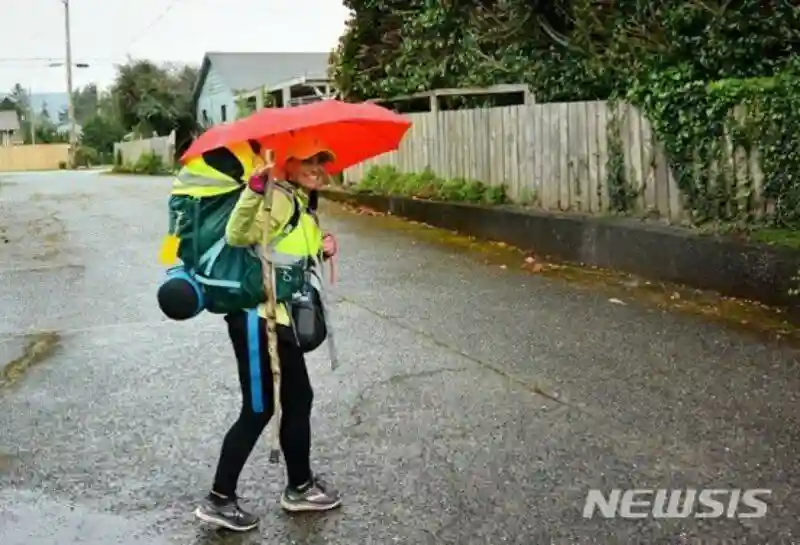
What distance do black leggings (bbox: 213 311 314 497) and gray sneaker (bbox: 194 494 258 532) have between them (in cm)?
4

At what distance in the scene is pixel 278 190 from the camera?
162 inches

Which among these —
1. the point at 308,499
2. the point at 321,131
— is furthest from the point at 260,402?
the point at 321,131

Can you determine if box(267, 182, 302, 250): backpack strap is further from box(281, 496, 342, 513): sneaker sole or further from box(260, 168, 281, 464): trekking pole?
box(281, 496, 342, 513): sneaker sole

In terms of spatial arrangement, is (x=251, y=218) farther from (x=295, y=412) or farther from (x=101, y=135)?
(x=101, y=135)

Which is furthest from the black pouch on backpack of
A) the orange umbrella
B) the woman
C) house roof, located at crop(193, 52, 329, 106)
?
house roof, located at crop(193, 52, 329, 106)

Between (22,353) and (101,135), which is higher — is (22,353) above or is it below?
below

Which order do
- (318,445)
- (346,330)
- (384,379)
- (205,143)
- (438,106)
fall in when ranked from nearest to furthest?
(205,143) → (318,445) → (384,379) → (346,330) → (438,106)

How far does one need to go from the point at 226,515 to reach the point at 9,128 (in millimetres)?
87129

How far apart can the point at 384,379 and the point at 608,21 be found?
22.4 feet

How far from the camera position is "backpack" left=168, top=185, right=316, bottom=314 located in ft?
13.4

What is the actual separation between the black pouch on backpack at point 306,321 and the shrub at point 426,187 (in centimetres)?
864

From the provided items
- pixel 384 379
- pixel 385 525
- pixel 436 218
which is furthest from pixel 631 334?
pixel 436 218

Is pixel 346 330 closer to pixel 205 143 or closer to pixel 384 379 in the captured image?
pixel 384 379

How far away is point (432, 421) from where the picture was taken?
5.54m
